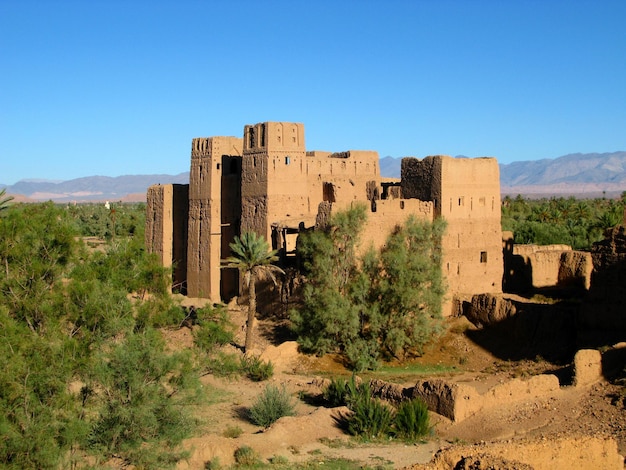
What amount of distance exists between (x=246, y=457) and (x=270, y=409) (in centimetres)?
294

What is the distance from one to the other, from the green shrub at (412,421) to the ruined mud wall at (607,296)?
7.00 m

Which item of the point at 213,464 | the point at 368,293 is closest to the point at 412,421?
the point at 213,464

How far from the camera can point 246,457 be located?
15.2 m

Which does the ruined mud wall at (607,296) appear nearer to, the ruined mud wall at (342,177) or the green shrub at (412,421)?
the green shrub at (412,421)

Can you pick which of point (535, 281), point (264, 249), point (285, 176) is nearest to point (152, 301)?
point (264, 249)

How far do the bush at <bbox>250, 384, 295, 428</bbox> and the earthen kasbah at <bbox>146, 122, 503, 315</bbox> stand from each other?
790 centimetres

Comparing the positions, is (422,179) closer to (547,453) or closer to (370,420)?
(370,420)

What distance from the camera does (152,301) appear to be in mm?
22859

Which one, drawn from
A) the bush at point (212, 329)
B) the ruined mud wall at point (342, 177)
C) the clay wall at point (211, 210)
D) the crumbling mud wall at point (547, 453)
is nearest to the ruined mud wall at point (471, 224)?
the ruined mud wall at point (342, 177)

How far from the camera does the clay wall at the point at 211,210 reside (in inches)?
1183

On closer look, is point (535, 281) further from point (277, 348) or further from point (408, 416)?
point (408, 416)

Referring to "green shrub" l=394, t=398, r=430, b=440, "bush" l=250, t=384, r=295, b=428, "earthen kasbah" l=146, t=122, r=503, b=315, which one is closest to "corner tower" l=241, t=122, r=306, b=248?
"earthen kasbah" l=146, t=122, r=503, b=315

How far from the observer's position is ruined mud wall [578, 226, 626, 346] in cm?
2141

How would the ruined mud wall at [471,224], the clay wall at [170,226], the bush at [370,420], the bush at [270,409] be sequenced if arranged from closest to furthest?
the bush at [370,420] < the bush at [270,409] < the ruined mud wall at [471,224] < the clay wall at [170,226]
